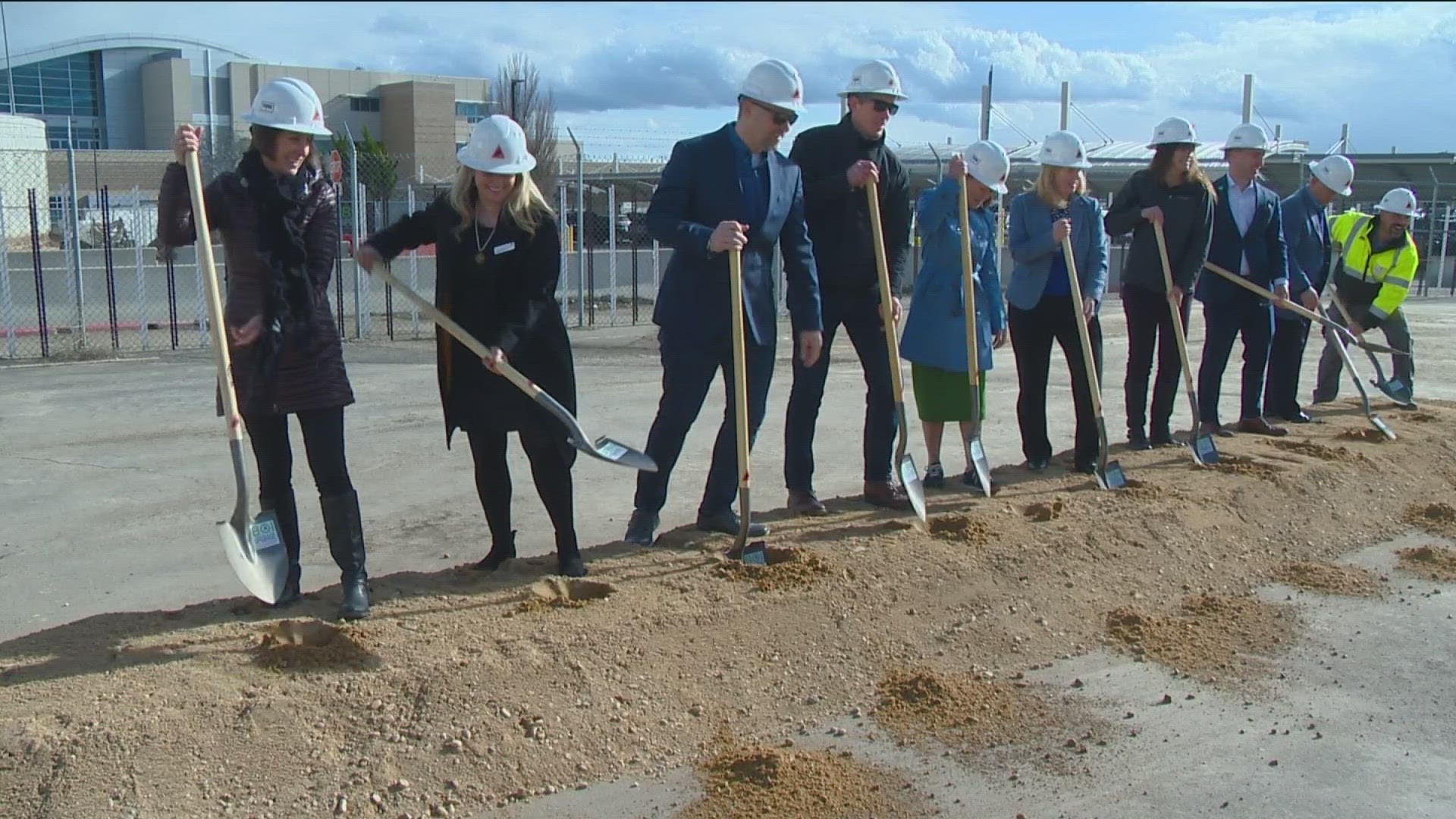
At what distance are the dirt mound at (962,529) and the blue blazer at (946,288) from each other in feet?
2.92

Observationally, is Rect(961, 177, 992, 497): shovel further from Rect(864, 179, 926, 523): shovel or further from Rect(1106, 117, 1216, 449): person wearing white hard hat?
Rect(1106, 117, 1216, 449): person wearing white hard hat

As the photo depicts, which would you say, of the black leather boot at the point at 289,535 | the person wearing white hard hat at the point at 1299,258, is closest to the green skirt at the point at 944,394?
the black leather boot at the point at 289,535

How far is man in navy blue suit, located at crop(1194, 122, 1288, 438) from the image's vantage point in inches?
313

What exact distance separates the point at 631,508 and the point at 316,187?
9.84 feet

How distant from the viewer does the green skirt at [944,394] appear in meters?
6.46

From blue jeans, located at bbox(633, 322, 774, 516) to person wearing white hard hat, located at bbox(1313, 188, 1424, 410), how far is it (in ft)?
19.5

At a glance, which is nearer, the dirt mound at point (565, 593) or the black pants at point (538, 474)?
the dirt mound at point (565, 593)

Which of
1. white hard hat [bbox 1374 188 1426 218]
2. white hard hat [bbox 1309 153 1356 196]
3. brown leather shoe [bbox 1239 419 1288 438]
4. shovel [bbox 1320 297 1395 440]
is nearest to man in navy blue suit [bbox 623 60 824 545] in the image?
brown leather shoe [bbox 1239 419 1288 438]

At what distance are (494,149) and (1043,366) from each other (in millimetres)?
3726

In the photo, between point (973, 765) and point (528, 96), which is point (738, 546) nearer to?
point (973, 765)

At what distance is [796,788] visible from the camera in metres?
3.55

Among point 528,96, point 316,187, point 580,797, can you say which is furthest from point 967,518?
point 528,96

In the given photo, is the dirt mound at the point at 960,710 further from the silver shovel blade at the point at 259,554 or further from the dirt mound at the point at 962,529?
the silver shovel blade at the point at 259,554

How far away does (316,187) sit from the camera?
13.8 ft
